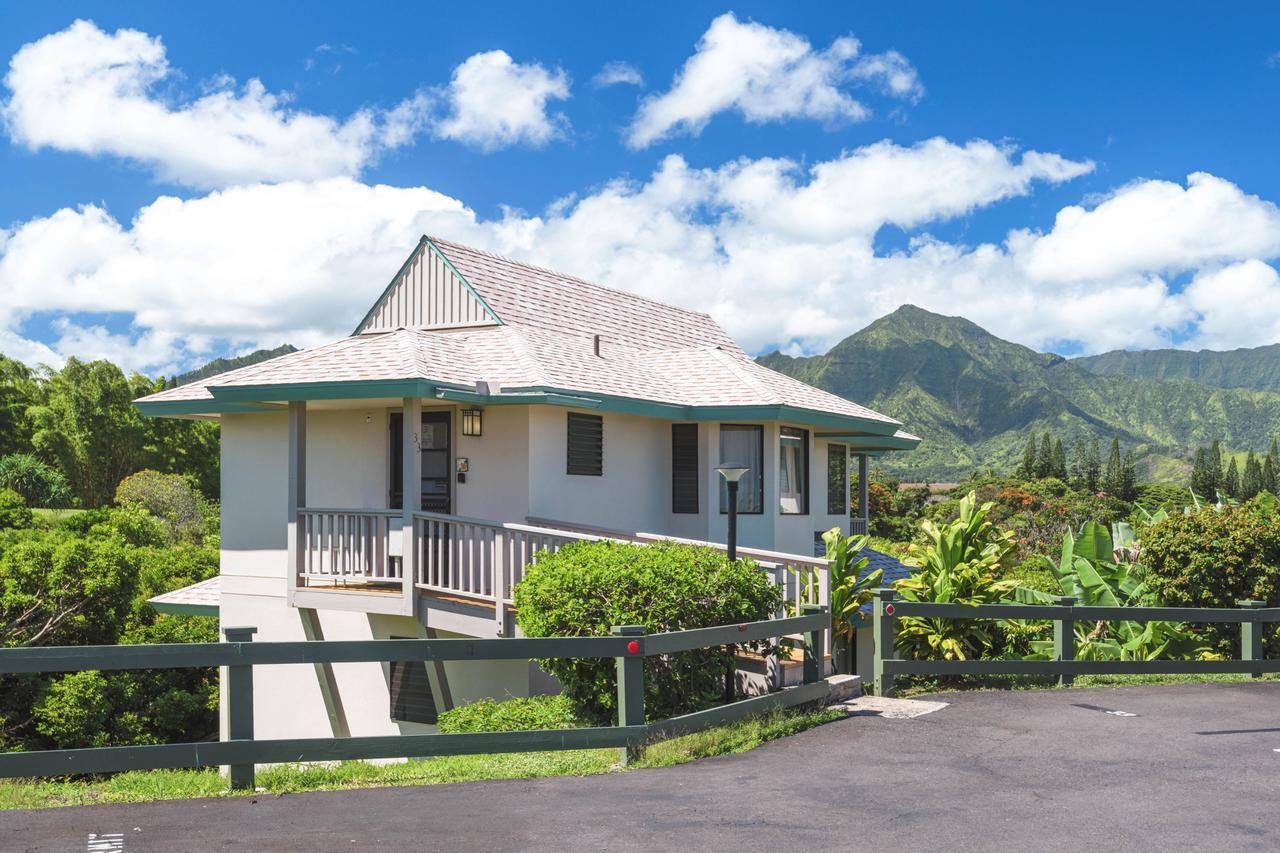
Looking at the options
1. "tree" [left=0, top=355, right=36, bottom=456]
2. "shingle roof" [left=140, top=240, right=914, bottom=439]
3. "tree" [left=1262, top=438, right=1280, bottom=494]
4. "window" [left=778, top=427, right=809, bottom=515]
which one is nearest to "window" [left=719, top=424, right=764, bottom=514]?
"window" [left=778, top=427, right=809, bottom=515]

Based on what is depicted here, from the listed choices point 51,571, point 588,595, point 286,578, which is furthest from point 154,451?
point 588,595

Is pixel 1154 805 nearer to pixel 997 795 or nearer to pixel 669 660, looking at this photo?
pixel 997 795

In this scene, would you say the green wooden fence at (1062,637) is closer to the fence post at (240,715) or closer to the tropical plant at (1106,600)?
the tropical plant at (1106,600)

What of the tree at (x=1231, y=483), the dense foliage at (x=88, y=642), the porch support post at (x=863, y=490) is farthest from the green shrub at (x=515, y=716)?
the tree at (x=1231, y=483)

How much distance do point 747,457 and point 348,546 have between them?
6.43m

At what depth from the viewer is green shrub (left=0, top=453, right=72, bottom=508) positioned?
5744 cm

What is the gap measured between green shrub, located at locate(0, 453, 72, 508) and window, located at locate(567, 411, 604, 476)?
165 feet

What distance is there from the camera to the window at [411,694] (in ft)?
49.7

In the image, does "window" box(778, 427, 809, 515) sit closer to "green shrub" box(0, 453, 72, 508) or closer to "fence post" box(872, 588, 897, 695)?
"fence post" box(872, 588, 897, 695)

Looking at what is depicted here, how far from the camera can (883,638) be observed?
1202 centimetres

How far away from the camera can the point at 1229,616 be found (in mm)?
13523

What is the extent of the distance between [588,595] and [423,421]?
6298 mm

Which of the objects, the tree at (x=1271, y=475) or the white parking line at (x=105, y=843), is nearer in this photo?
the white parking line at (x=105, y=843)

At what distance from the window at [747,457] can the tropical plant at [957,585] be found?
3234mm
